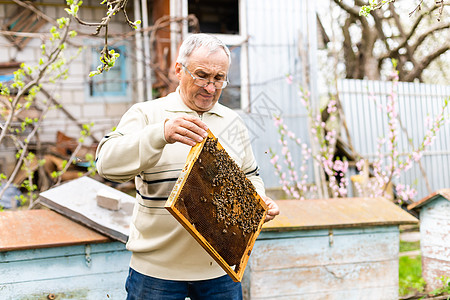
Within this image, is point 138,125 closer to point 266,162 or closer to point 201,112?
point 201,112

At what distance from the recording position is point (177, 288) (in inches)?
82.0

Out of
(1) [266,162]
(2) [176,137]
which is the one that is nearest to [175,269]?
(2) [176,137]

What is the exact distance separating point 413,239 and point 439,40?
10253 millimetres

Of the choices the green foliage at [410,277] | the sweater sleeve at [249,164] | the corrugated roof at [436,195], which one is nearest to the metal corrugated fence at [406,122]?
the green foliage at [410,277]

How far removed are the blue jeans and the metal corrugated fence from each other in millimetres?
6050

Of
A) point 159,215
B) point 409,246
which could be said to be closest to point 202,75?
point 159,215

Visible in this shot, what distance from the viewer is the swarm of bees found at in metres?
1.98

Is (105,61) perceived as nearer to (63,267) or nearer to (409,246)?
(63,267)

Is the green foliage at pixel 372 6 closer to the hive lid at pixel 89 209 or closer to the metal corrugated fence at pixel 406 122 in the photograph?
the hive lid at pixel 89 209

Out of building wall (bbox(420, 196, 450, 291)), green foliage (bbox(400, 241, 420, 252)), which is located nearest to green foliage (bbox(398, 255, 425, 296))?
building wall (bbox(420, 196, 450, 291))

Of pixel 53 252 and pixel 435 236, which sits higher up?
pixel 53 252

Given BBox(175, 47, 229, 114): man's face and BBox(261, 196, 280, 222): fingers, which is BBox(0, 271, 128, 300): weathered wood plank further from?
BBox(175, 47, 229, 114): man's face

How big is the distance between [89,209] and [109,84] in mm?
5899

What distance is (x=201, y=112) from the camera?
2234 mm
